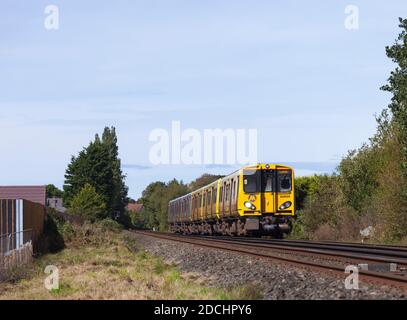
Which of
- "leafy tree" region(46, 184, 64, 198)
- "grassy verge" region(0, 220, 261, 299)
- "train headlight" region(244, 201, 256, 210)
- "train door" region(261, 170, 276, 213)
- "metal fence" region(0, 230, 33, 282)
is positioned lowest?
"grassy verge" region(0, 220, 261, 299)

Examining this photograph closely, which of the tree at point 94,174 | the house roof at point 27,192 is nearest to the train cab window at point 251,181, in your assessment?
the house roof at point 27,192

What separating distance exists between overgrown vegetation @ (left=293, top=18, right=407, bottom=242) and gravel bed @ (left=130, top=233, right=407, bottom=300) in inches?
483

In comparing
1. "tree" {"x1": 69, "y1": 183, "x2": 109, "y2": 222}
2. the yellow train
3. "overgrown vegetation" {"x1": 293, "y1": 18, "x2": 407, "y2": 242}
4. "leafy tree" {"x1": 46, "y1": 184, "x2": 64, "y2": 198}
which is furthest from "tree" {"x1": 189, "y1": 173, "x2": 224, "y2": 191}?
the yellow train

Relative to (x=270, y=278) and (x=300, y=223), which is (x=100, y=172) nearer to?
(x=300, y=223)

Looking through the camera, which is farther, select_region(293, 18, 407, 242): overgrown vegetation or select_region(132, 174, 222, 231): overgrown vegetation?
select_region(132, 174, 222, 231): overgrown vegetation

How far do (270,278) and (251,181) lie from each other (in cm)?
1959

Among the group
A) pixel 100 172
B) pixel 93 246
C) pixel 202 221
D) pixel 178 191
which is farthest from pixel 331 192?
pixel 178 191

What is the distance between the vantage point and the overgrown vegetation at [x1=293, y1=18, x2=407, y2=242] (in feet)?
103

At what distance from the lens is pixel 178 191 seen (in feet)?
435

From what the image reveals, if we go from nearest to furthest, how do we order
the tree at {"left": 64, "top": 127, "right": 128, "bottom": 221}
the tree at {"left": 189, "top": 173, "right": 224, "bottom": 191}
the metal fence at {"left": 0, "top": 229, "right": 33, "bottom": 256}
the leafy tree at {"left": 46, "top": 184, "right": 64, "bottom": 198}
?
the metal fence at {"left": 0, "top": 229, "right": 33, "bottom": 256}, the tree at {"left": 64, "top": 127, "right": 128, "bottom": 221}, the tree at {"left": 189, "top": 173, "right": 224, "bottom": 191}, the leafy tree at {"left": 46, "top": 184, "right": 64, "bottom": 198}

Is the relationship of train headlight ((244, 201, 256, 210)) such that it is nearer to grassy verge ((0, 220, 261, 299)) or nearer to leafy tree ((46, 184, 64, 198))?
grassy verge ((0, 220, 261, 299))

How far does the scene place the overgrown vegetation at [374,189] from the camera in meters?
31.3
